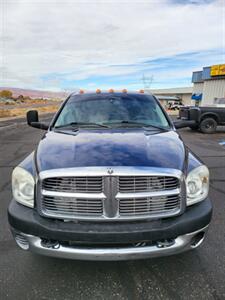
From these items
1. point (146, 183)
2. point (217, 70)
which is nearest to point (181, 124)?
point (146, 183)

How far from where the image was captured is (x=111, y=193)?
6.75 ft

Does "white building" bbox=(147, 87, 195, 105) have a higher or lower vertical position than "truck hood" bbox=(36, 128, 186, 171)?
higher

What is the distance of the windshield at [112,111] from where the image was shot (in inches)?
137

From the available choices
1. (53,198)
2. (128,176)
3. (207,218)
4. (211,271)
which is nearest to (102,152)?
(128,176)

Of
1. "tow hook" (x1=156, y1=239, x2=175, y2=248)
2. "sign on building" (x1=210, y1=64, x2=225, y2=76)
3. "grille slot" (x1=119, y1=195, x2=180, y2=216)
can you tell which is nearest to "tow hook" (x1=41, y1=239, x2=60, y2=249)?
"grille slot" (x1=119, y1=195, x2=180, y2=216)

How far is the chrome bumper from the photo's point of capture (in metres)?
2.07

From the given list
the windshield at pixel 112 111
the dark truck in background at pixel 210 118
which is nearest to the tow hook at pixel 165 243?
the windshield at pixel 112 111

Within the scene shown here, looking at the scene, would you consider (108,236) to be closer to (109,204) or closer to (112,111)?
(109,204)

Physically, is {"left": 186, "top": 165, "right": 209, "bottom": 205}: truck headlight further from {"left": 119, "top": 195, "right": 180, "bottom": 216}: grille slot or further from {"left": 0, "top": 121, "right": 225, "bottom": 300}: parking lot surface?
{"left": 0, "top": 121, "right": 225, "bottom": 300}: parking lot surface

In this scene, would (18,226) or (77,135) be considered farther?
(77,135)

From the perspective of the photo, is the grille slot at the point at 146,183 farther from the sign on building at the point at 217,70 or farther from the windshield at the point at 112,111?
the sign on building at the point at 217,70

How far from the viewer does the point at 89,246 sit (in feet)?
6.90

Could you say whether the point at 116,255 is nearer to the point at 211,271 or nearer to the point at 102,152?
the point at 102,152

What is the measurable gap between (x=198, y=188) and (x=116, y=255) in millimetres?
937
